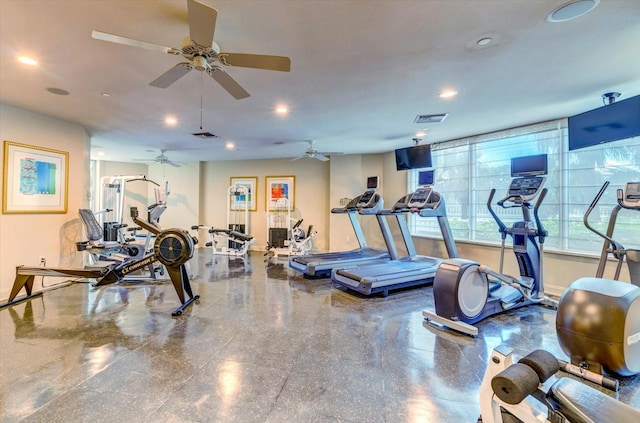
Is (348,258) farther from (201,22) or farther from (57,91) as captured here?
(57,91)

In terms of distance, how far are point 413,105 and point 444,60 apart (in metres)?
1.17

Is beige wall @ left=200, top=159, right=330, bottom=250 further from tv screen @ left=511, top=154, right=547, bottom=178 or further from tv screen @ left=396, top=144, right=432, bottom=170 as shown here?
tv screen @ left=511, top=154, right=547, bottom=178

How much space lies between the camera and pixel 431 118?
4.35 metres

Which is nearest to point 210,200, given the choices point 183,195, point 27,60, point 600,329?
point 183,195

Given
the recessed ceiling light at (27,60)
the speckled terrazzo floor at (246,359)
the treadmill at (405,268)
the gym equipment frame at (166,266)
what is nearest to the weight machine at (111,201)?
the gym equipment frame at (166,266)

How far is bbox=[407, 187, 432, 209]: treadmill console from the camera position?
184 inches

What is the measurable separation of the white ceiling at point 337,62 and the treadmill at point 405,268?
4.06 feet

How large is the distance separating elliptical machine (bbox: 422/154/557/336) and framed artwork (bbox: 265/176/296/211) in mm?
5471

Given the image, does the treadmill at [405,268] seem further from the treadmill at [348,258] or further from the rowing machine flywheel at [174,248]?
the rowing machine flywheel at [174,248]

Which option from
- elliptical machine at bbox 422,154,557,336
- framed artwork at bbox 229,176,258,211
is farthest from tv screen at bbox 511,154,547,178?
framed artwork at bbox 229,176,258,211

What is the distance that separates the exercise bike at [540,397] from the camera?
1.18 meters

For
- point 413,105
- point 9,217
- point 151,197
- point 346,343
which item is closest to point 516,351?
point 346,343

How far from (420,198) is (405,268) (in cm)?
119

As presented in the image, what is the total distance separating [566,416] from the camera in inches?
49.1
